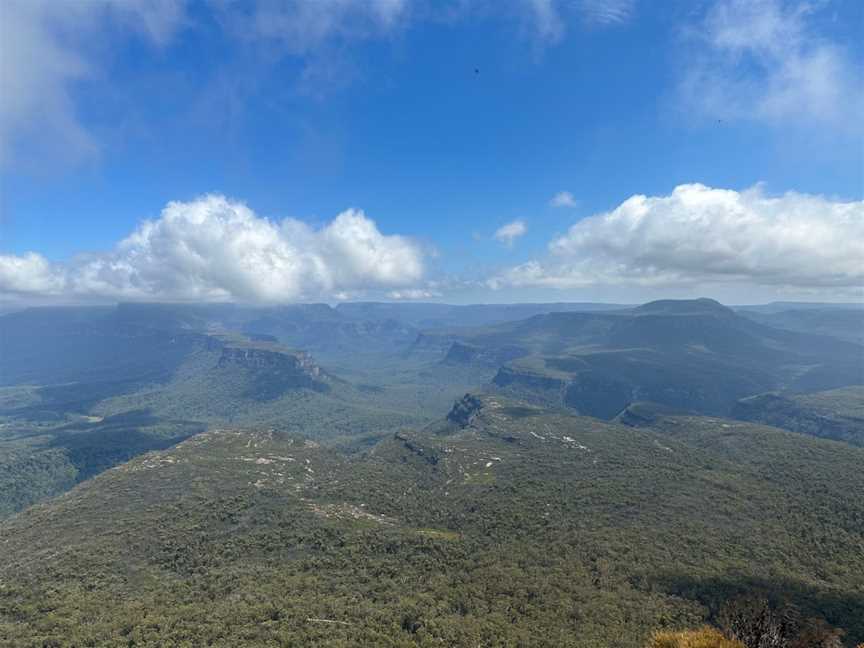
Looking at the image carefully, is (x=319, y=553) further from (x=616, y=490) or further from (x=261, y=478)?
(x=616, y=490)

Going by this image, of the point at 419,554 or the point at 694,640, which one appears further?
the point at 419,554

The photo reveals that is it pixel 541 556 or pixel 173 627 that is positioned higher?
pixel 173 627

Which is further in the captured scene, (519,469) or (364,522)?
(519,469)

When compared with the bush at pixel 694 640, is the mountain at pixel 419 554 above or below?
below

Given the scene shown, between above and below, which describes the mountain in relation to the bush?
below

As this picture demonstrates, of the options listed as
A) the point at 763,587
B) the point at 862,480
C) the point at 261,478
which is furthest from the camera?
the point at 261,478

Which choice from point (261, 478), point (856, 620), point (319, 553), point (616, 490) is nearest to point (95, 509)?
point (261, 478)

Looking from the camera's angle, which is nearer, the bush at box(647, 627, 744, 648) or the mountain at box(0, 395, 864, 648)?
the bush at box(647, 627, 744, 648)

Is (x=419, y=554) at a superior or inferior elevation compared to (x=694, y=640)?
inferior
